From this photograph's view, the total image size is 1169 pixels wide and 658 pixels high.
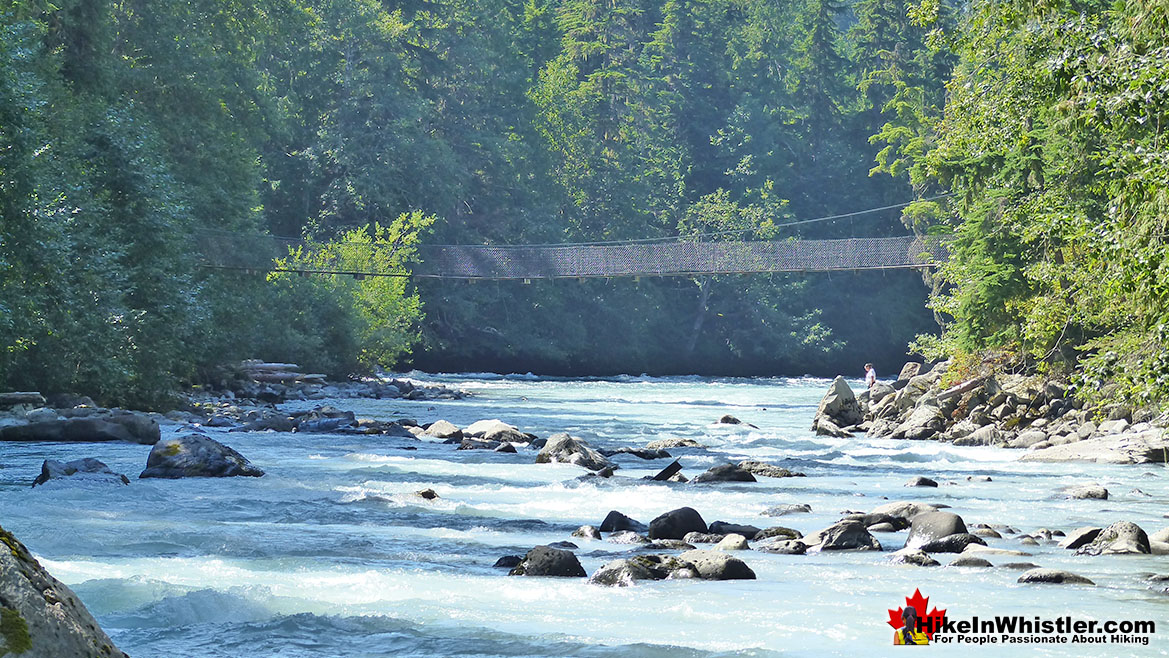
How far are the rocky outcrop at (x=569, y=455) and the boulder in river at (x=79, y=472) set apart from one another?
4.01 m

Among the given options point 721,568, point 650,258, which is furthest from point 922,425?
point 650,258

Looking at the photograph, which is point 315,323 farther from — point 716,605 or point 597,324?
point 716,605

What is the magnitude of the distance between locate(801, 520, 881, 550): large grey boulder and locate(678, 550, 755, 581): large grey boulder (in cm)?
109

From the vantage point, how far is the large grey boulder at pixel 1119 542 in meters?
7.02

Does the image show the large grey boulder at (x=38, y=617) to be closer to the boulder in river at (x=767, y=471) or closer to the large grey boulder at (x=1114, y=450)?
the boulder in river at (x=767, y=471)

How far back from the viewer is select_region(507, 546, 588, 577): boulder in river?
619 cm

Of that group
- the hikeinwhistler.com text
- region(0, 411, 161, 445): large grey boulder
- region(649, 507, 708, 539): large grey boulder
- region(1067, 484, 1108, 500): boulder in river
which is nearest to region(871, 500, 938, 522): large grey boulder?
region(649, 507, 708, 539): large grey boulder

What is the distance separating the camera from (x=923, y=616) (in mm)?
5352

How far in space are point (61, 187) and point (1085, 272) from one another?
37.0 ft

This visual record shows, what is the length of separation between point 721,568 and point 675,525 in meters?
1.46

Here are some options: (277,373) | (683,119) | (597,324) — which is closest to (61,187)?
(277,373)

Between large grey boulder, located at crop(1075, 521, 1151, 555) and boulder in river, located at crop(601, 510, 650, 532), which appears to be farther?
boulder in river, located at crop(601, 510, 650, 532)

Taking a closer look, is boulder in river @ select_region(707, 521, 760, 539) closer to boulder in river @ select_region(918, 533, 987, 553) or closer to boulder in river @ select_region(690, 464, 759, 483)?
boulder in river @ select_region(918, 533, 987, 553)

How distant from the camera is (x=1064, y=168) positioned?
14.1 meters
